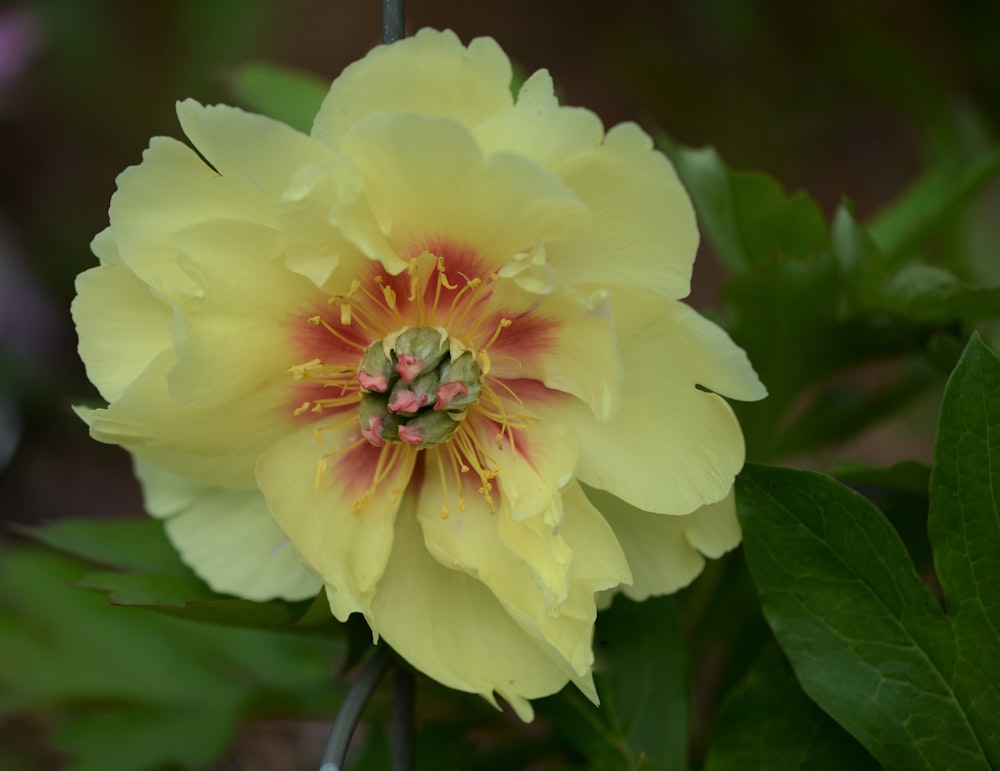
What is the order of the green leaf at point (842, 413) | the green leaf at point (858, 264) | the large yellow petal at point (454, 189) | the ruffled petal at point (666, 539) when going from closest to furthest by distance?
the large yellow petal at point (454, 189) < the ruffled petal at point (666, 539) < the green leaf at point (858, 264) < the green leaf at point (842, 413)

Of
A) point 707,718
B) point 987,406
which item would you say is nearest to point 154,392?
point 987,406

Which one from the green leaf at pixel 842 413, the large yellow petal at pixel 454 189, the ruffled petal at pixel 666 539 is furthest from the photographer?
the green leaf at pixel 842 413

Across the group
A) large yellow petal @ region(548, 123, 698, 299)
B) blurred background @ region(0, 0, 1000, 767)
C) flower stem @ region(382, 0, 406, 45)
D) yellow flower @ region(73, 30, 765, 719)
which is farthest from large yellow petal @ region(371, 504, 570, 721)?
blurred background @ region(0, 0, 1000, 767)

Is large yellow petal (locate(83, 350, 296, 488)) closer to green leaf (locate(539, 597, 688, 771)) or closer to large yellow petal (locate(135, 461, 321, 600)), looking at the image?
large yellow petal (locate(135, 461, 321, 600))

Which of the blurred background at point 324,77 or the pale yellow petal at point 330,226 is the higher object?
the pale yellow petal at point 330,226

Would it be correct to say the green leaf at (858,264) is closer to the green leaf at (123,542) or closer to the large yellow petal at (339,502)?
the large yellow petal at (339,502)

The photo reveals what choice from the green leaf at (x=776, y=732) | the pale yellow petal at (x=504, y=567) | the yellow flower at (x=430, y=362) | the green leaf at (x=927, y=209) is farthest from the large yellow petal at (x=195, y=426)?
the green leaf at (x=927, y=209)

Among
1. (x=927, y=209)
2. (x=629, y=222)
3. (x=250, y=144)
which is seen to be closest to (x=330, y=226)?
(x=250, y=144)
